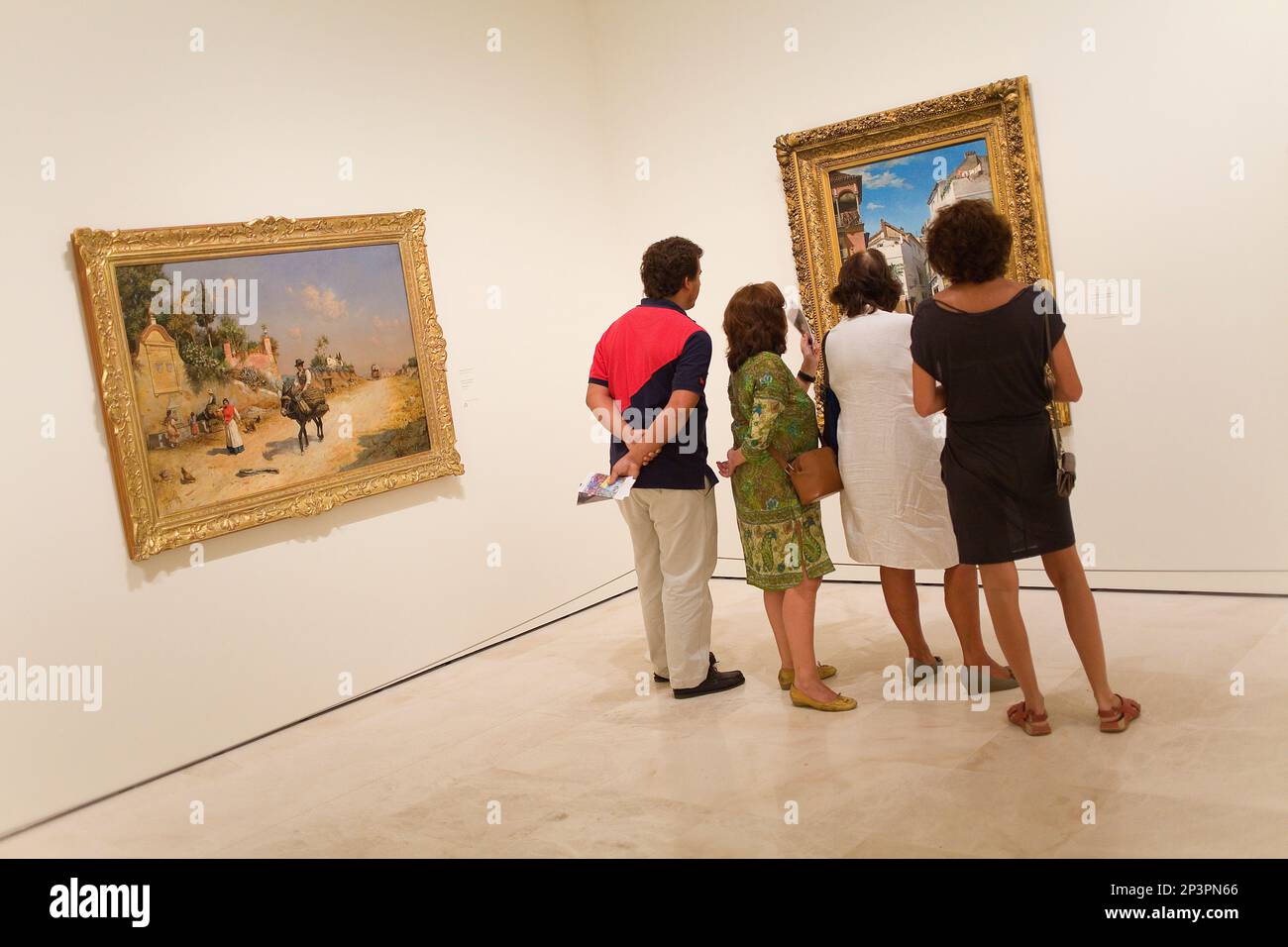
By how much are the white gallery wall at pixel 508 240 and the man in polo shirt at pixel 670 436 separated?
1.94 metres

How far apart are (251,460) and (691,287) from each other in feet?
8.27

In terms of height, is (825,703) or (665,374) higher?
(665,374)

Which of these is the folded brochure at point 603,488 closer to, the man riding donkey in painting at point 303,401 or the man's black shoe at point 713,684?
the man's black shoe at point 713,684

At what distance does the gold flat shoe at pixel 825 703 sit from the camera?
5.19m

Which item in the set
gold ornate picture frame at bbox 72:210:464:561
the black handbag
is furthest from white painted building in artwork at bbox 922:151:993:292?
gold ornate picture frame at bbox 72:210:464:561

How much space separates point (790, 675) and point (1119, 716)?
5.28 feet

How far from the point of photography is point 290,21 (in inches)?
Answer: 256

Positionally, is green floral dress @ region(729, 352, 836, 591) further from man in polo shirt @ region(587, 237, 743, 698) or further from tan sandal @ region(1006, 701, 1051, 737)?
tan sandal @ region(1006, 701, 1051, 737)

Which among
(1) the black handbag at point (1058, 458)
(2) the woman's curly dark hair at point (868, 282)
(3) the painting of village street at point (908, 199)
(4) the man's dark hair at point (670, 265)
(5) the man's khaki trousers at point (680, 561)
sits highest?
(3) the painting of village street at point (908, 199)

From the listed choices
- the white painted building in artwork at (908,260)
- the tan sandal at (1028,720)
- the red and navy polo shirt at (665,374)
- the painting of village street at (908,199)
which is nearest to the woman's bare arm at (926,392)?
the red and navy polo shirt at (665,374)

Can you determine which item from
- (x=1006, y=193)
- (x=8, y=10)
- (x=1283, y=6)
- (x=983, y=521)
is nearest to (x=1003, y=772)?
(x=983, y=521)

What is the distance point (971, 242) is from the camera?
430cm

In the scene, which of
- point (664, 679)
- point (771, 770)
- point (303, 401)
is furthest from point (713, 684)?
point (303, 401)

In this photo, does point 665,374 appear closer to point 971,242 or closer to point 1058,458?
point 971,242
